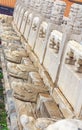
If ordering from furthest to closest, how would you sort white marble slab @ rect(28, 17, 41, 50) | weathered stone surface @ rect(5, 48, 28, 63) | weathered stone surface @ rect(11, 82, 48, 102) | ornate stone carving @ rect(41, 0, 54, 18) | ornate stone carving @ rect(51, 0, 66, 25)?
ornate stone carving @ rect(41, 0, 54, 18), white marble slab @ rect(28, 17, 41, 50), ornate stone carving @ rect(51, 0, 66, 25), weathered stone surface @ rect(5, 48, 28, 63), weathered stone surface @ rect(11, 82, 48, 102)

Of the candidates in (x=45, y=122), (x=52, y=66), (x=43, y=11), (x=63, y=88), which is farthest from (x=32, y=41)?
(x=45, y=122)

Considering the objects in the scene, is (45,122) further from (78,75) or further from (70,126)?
(78,75)

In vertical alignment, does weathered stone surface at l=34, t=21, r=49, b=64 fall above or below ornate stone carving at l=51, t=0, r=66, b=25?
below

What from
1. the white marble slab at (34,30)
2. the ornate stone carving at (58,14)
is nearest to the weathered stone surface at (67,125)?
the ornate stone carving at (58,14)

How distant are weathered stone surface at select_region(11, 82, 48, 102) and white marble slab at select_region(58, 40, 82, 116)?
0.61 meters

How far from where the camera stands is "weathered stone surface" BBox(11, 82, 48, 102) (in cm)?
937

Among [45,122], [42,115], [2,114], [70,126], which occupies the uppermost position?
[70,126]

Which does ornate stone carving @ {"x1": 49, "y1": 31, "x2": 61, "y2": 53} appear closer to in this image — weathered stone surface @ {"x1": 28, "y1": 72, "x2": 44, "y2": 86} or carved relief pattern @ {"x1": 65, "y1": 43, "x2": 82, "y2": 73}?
weathered stone surface @ {"x1": 28, "y1": 72, "x2": 44, "y2": 86}

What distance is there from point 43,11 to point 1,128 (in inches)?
285

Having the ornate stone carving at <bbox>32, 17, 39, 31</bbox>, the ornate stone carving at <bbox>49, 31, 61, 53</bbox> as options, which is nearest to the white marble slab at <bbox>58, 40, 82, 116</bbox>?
the ornate stone carving at <bbox>49, 31, 61, 53</bbox>

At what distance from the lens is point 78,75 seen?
841 centimetres

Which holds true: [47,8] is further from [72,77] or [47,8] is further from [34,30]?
[72,77]

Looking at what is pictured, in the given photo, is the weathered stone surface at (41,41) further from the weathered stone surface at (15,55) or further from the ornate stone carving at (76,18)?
the ornate stone carving at (76,18)

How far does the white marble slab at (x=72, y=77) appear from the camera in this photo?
8.02 m
